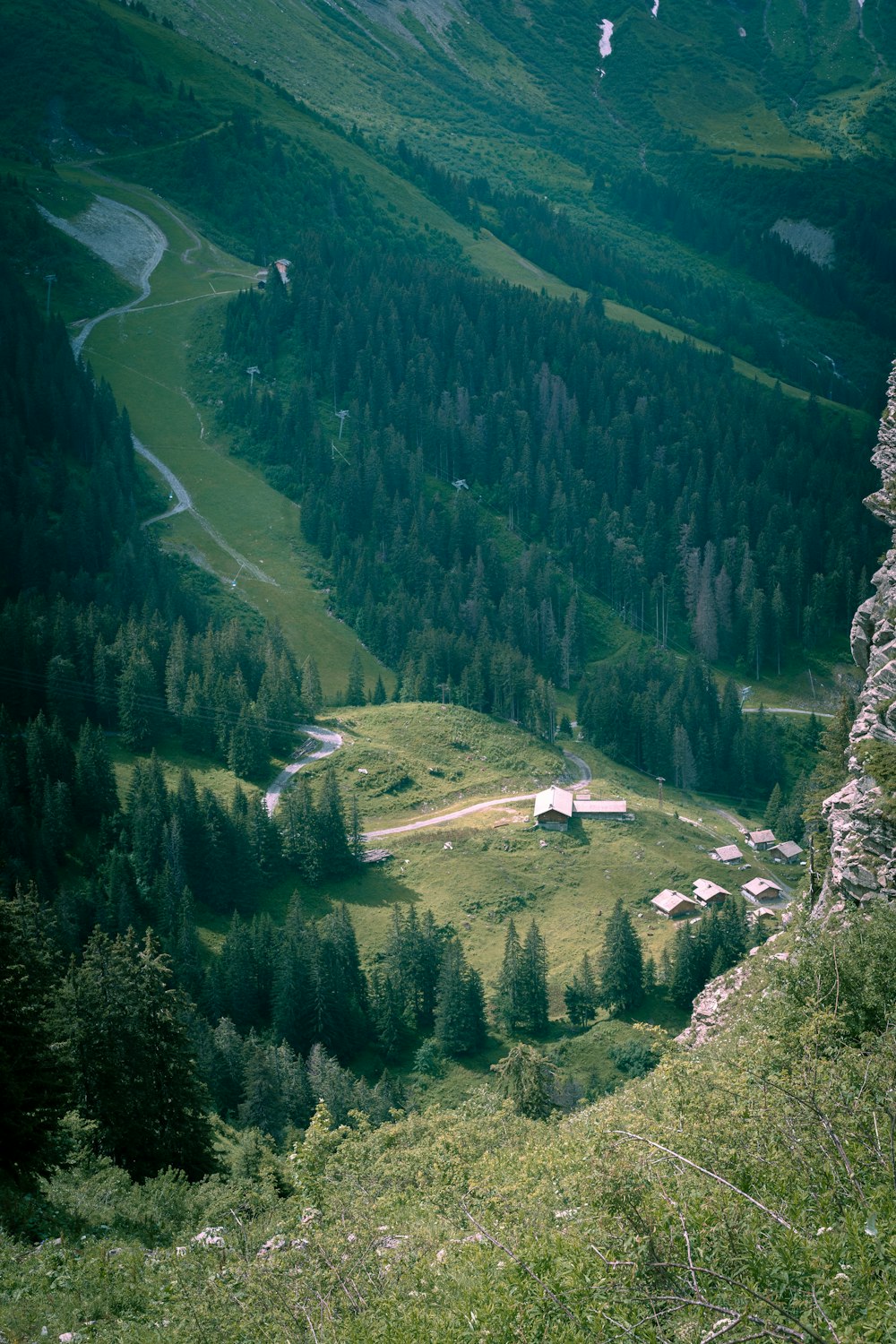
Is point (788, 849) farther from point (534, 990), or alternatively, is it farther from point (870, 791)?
point (870, 791)

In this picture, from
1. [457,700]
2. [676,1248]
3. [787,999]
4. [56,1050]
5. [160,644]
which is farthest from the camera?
[457,700]

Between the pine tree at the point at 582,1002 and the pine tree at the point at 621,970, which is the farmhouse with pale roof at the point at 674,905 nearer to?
the pine tree at the point at 621,970

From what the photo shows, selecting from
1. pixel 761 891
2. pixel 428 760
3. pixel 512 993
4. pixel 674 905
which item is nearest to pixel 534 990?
pixel 512 993

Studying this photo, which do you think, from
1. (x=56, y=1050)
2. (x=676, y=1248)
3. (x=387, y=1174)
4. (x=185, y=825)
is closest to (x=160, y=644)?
(x=185, y=825)

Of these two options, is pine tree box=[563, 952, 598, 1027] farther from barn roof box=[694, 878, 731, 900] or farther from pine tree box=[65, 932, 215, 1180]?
pine tree box=[65, 932, 215, 1180]

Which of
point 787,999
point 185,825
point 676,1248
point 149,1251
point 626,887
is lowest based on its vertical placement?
point 185,825

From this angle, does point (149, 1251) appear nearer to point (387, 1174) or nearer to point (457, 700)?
point (387, 1174)
